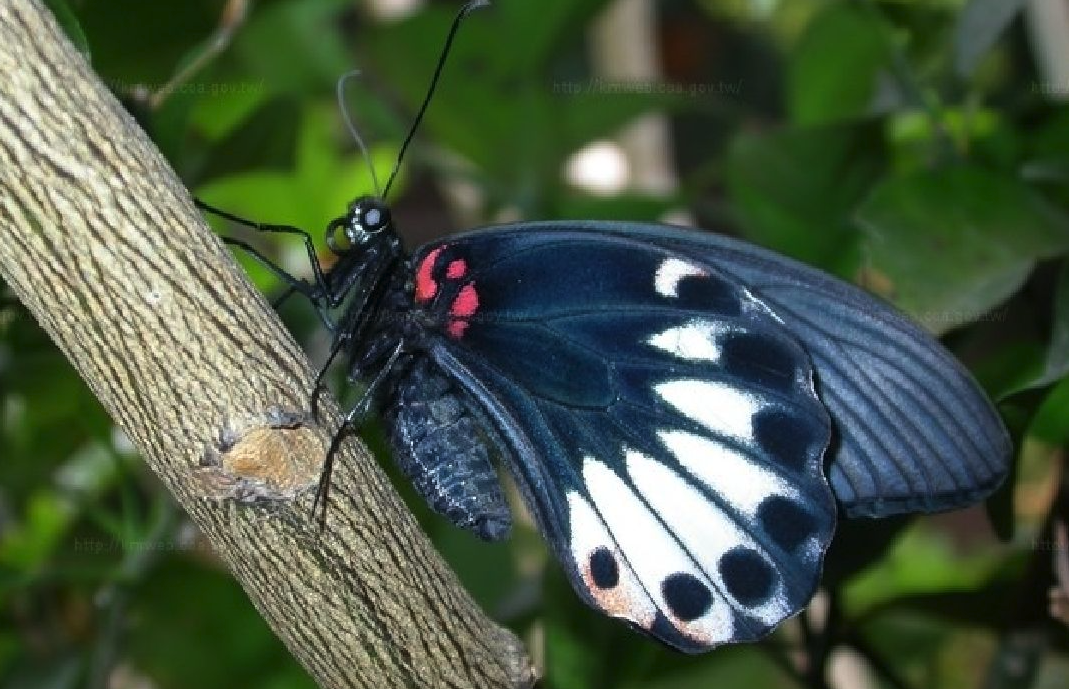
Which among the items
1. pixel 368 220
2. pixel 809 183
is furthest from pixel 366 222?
pixel 809 183

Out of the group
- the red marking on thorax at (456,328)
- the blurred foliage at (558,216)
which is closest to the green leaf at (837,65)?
the blurred foliage at (558,216)

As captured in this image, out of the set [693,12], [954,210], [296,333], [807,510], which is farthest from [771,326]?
[693,12]

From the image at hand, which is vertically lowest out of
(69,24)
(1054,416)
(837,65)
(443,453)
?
(1054,416)

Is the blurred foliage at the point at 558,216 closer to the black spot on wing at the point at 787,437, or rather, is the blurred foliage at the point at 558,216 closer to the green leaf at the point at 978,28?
the green leaf at the point at 978,28

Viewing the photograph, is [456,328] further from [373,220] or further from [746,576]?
[746,576]

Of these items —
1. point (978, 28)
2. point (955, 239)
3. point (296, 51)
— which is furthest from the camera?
point (296, 51)

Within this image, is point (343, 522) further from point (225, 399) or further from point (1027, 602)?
point (1027, 602)

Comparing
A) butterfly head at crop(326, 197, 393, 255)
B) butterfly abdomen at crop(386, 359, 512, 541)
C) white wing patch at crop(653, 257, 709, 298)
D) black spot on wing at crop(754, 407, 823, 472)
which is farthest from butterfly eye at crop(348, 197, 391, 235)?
black spot on wing at crop(754, 407, 823, 472)
